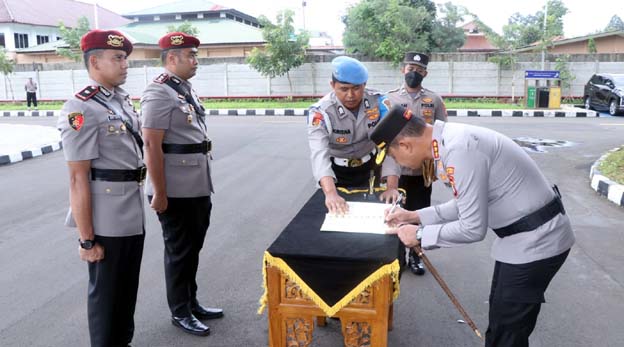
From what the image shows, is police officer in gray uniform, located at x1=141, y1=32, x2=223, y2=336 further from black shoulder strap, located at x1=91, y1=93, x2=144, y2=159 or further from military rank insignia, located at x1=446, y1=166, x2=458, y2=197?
military rank insignia, located at x1=446, y1=166, x2=458, y2=197

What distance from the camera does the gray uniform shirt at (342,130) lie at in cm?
299

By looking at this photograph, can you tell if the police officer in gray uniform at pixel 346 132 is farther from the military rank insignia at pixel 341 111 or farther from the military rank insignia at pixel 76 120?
the military rank insignia at pixel 76 120

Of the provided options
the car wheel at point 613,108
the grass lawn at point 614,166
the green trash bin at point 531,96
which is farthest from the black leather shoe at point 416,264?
the green trash bin at point 531,96

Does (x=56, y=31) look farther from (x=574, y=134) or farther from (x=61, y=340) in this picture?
(x=61, y=340)

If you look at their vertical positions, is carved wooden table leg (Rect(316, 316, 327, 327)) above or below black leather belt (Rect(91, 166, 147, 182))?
below

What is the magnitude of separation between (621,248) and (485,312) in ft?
6.06

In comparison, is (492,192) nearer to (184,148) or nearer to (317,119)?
(317,119)

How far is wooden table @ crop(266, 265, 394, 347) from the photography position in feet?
7.18

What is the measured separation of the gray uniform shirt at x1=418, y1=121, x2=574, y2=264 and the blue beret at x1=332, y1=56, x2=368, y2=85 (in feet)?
2.91

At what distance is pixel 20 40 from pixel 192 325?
37.0 m

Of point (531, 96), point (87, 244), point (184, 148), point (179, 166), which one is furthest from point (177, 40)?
point (531, 96)

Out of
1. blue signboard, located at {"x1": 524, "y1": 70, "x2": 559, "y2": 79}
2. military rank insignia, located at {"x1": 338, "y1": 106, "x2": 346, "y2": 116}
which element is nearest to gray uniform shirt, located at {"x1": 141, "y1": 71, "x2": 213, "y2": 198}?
military rank insignia, located at {"x1": 338, "y1": 106, "x2": 346, "y2": 116}

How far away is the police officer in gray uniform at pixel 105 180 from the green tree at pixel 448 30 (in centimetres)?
2293

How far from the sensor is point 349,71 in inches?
110
